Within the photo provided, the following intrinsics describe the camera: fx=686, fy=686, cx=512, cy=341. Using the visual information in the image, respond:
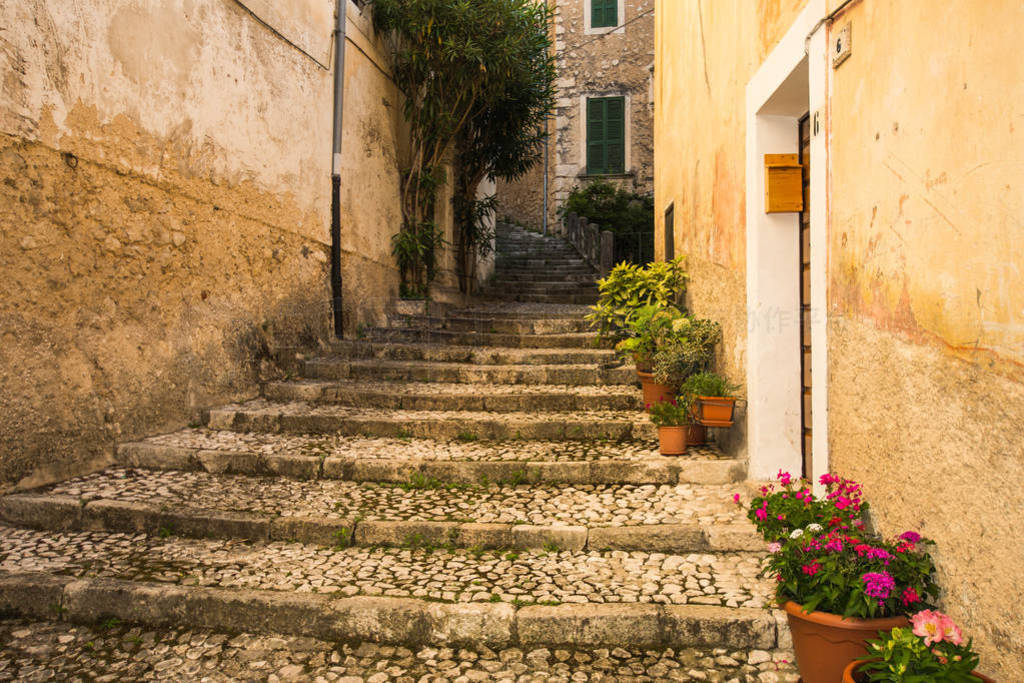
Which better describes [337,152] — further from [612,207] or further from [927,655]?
[612,207]

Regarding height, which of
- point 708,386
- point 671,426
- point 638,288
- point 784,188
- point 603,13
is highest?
point 603,13

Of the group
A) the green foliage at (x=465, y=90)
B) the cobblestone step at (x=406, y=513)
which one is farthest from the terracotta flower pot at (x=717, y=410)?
the green foliage at (x=465, y=90)

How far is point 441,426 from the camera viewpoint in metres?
5.11

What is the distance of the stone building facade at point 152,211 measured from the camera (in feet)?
12.4

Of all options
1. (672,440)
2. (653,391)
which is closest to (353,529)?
(672,440)

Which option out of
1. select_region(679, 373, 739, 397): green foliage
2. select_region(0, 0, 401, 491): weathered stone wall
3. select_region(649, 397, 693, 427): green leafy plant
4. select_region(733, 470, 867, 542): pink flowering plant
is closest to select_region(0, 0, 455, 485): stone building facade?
select_region(0, 0, 401, 491): weathered stone wall

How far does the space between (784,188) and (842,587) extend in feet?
7.35

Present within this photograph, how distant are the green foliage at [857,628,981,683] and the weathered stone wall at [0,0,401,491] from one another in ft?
13.7

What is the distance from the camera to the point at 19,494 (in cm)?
377

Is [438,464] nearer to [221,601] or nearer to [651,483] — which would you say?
[651,483]

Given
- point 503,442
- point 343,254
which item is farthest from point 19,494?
point 343,254

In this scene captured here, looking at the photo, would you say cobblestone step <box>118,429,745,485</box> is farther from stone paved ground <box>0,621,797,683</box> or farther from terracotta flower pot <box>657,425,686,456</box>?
stone paved ground <box>0,621,797,683</box>

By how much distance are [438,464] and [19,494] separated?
7.60 feet

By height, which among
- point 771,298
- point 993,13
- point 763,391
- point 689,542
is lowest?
point 689,542
